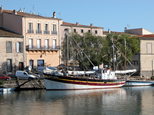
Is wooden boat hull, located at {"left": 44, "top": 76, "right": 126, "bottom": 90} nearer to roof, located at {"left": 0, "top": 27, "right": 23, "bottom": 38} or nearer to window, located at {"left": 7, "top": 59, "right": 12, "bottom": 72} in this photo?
window, located at {"left": 7, "top": 59, "right": 12, "bottom": 72}

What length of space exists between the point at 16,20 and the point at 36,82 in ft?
51.4

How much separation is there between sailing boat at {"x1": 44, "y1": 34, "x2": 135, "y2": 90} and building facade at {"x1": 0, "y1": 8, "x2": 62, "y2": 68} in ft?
35.2

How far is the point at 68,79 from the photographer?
4697cm

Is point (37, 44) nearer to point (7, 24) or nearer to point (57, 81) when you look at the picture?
point (7, 24)

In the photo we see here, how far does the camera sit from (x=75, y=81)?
47406 mm

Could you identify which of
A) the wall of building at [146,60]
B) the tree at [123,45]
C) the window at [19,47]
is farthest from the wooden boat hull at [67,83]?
the wall of building at [146,60]

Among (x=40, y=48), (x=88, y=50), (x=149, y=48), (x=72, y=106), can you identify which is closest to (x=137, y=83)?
(x=88, y=50)

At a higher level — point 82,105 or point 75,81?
point 75,81

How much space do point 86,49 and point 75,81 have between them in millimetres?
13117

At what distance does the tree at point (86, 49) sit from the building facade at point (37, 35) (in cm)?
249

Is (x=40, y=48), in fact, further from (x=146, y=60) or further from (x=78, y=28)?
(x=146, y=60)

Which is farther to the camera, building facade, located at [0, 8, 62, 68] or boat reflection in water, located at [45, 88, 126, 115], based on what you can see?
building facade, located at [0, 8, 62, 68]

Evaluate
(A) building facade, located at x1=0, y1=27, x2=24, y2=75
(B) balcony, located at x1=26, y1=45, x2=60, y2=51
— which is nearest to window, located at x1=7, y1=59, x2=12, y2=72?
(A) building facade, located at x1=0, y1=27, x2=24, y2=75

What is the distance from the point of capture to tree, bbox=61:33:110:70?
5859cm
